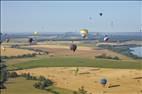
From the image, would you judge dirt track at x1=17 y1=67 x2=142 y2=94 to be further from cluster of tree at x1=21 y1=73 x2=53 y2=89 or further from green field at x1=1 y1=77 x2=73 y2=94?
green field at x1=1 y1=77 x2=73 y2=94

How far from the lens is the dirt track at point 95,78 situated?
133ft

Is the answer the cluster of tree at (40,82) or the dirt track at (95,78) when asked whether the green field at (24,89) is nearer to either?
the cluster of tree at (40,82)

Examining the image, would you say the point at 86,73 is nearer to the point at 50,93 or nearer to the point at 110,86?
the point at 110,86

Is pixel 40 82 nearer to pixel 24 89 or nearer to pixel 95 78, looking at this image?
pixel 24 89

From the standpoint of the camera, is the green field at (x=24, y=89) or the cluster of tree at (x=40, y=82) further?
the cluster of tree at (x=40, y=82)

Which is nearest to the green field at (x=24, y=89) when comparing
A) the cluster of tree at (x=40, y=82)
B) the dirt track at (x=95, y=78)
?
the cluster of tree at (x=40, y=82)

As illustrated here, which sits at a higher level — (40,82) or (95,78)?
(95,78)

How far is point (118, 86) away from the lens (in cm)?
4244

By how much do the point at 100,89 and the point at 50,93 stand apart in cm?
→ 563

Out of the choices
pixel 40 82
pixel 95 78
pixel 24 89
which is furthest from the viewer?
pixel 95 78

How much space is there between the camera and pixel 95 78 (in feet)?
160

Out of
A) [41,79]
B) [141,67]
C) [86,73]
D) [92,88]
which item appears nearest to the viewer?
[92,88]

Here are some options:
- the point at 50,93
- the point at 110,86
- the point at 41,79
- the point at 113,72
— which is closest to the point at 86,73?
the point at 113,72

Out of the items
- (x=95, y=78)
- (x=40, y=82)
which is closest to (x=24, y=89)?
(x=40, y=82)
